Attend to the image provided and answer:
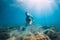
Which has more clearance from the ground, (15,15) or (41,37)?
(15,15)

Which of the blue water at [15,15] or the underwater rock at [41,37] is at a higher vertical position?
the blue water at [15,15]

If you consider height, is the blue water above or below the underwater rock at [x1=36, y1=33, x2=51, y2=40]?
above

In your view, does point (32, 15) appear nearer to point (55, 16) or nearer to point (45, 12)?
point (45, 12)

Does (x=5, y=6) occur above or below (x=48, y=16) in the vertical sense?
above

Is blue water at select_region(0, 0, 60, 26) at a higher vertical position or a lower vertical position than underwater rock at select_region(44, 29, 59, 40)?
higher

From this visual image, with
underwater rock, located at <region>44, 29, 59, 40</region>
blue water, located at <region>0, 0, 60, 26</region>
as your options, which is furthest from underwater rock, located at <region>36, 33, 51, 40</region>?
blue water, located at <region>0, 0, 60, 26</region>

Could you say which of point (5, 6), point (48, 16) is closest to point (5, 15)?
point (5, 6)

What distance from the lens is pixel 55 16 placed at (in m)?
2.81

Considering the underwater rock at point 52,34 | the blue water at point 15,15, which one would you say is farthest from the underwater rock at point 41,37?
the blue water at point 15,15

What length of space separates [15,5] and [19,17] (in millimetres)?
247

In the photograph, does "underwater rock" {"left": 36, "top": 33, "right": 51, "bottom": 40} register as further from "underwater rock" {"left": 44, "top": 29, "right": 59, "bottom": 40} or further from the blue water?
the blue water

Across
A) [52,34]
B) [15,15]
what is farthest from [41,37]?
[15,15]

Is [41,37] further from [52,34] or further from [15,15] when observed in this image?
[15,15]

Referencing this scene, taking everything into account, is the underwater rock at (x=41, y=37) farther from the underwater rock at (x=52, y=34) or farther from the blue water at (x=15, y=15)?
the blue water at (x=15, y=15)
